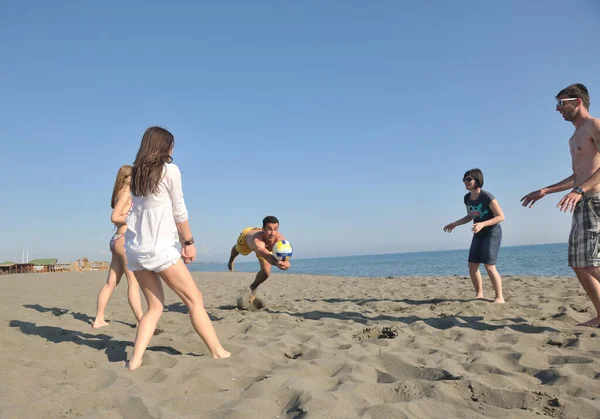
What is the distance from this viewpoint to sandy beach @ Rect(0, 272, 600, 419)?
223cm

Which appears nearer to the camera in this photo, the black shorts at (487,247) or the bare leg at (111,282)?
the bare leg at (111,282)

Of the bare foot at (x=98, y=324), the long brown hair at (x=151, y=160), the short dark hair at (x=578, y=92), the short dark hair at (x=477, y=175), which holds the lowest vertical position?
the bare foot at (x=98, y=324)

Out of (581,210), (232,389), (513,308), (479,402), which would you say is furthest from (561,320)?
(232,389)

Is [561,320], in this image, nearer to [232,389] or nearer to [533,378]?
[533,378]

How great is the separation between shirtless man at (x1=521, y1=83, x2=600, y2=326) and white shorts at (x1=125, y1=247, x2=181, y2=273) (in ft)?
11.4

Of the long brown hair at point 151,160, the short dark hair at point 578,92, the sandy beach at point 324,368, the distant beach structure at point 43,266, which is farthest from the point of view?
the distant beach structure at point 43,266

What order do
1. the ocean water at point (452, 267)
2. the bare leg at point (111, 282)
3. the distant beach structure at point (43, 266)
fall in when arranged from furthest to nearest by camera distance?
the distant beach structure at point (43, 266) → the ocean water at point (452, 267) → the bare leg at point (111, 282)

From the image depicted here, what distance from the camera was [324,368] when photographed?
9.47 feet

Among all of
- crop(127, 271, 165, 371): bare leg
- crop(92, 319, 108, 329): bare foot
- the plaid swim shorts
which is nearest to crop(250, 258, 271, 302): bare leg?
crop(92, 319, 108, 329): bare foot

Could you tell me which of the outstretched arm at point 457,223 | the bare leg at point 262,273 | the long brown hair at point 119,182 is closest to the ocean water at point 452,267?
the outstretched arm at point 457,223

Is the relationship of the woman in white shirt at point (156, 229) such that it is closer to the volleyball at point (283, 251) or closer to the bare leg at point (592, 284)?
the volleyball at point (283, 251)

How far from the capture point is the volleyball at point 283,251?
16.5 feet

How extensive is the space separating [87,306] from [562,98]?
7.91m

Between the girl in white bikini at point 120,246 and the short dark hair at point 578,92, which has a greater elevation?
the short dark hair at point 578,92
